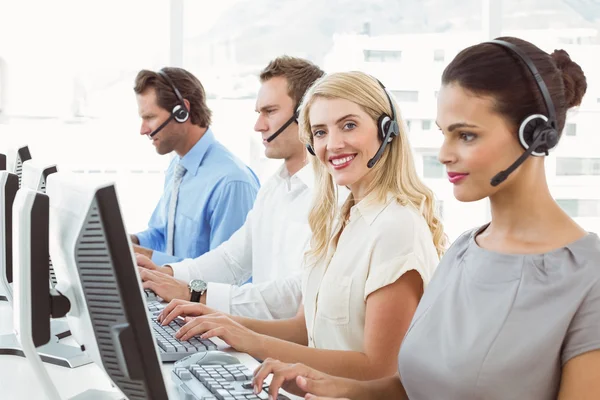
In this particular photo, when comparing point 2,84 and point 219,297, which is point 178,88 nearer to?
point 2,84

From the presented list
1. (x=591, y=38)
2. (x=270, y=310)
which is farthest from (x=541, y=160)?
(x=591, y=38)

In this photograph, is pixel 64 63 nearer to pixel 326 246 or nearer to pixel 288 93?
pixel 288 93

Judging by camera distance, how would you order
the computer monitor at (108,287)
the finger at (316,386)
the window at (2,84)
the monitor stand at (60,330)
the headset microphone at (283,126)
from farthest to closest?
1. the window at (2,84)
2. the headset microphone at (283,126)
3. the monitor stand at (60,330)
4. the finger at (316,386)
5. the computer monitor at (108,287)

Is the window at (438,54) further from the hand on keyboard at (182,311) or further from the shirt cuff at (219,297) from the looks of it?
the hand on keyboard at (182,311)

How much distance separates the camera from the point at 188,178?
3295 mm

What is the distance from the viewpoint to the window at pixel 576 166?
4.39 meters

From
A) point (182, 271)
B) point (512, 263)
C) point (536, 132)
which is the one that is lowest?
point (182, 271)

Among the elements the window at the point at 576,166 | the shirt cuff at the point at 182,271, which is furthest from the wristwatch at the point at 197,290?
the window at the point at 576,166

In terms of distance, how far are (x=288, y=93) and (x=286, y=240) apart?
1.67 feet

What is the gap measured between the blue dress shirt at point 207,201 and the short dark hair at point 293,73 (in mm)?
629

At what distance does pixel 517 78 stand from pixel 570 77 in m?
0.11

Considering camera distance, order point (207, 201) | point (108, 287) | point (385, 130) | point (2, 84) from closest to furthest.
A: 1. point (108, 287)
2. point (385, 130)
3. point (207, 201)
4. point (2, 84)

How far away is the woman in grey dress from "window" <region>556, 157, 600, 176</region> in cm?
325

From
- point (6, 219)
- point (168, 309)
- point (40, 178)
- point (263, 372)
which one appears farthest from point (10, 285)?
point (263, 372)
